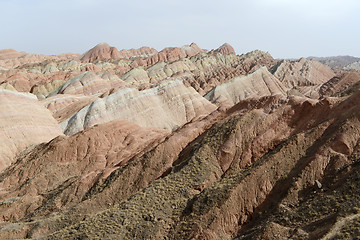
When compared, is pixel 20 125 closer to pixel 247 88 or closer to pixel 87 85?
pixel 87 85

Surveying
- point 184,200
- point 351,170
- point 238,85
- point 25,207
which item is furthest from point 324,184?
point 238,85

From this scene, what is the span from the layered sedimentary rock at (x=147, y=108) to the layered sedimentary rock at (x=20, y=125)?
14.3 feet

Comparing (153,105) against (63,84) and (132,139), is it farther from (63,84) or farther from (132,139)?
(63,84)

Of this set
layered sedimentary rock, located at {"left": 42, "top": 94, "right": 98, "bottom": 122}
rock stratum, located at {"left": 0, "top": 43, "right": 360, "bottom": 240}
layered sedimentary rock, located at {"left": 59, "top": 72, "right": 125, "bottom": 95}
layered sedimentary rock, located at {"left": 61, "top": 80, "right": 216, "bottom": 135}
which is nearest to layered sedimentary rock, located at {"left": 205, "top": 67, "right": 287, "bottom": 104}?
layered sedimentary rock, located at {"left": 61, "top": 80, "right": 216, "bottom": 135}

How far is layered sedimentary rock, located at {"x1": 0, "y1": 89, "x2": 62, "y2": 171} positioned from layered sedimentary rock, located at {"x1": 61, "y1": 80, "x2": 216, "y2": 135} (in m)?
4.36

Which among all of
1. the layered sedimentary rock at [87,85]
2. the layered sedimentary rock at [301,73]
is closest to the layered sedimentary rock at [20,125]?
the layered sedimentary rock at [87,85]

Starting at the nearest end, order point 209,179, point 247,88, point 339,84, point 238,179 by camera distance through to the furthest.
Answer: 1. point 238,179
2. point 209,179
3. point 339,84
4. point 247,88

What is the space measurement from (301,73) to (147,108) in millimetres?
73025

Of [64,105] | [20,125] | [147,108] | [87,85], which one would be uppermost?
[147,108]

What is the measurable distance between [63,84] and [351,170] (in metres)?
89.1

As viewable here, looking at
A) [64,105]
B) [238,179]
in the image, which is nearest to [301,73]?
[64,105]

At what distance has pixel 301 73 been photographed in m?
111

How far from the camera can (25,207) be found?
89.2 feet

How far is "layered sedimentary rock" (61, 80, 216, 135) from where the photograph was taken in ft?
182
